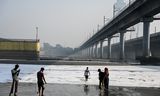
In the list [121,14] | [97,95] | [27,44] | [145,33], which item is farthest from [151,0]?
[97,95]

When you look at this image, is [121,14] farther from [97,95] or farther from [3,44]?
[97,95]

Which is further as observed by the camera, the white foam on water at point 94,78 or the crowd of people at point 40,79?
the white foam on water at point 94,78

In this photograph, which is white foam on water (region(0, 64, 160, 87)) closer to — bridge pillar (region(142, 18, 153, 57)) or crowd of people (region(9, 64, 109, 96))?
crowd of people (region(9, 64, 109, 96))

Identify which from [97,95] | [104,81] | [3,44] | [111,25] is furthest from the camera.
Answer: [111,25]

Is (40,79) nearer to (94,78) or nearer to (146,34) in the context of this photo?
(94,78)

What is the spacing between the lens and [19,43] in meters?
79.6

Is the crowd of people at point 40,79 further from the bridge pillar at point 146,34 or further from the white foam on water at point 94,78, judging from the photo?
the bridge pillar at point 146,34

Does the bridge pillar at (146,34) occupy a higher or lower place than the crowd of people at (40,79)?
higher

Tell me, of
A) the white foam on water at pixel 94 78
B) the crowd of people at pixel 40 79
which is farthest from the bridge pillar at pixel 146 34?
the crowd of people at pixel 40 79

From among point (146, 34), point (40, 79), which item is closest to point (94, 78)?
point (40, 79)

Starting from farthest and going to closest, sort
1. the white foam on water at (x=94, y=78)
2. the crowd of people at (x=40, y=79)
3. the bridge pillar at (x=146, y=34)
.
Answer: the bridge pillar at (x=146, y=34) → the white foam on water at (x=94, y=78) → the crowd of people at (x=40, y=79)

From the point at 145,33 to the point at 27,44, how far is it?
97.0 ft

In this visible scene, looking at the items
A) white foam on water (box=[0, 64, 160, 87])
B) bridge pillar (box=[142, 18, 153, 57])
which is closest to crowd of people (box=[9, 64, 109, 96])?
white foam on water (box=[0, 64, 160, 87])

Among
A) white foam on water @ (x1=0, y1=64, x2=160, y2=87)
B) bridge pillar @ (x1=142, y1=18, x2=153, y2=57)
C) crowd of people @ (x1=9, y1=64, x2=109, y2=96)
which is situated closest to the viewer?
crowd of people @ (x1=9, y1=64, x2=109, y2=96)
